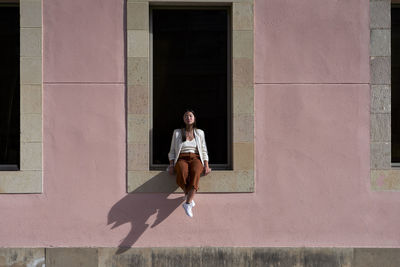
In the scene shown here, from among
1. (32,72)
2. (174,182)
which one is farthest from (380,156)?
(32,72)

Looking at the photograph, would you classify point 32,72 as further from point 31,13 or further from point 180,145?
point 180,145

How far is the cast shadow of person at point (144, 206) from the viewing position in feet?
20.1

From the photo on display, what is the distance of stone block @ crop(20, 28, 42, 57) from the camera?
6105 mm


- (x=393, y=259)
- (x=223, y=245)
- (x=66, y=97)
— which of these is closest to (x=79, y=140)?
(x=66, y=97)

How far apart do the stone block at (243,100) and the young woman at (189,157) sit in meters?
0.63

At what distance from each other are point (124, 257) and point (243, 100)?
2.83 m

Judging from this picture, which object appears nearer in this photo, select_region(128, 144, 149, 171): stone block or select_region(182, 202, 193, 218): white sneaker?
select_region(182, 202, 193, 218): white sneaker

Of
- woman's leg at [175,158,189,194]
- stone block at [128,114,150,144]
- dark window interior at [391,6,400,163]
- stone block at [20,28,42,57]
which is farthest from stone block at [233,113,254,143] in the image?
stone block at [20,28,42,57]

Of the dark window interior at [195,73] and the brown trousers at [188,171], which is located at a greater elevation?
the dark window interior at [195,73]

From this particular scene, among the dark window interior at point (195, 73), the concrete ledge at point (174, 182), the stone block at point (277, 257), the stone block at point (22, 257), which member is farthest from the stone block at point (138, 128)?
the stone block at point (277, 257)

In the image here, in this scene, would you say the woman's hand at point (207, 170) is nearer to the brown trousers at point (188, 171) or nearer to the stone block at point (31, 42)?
the brown trousers at point (188, 171)

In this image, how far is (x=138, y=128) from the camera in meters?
6.15

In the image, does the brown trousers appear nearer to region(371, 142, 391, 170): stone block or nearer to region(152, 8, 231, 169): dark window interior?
region(152, 8, 231, 169): dark window interior

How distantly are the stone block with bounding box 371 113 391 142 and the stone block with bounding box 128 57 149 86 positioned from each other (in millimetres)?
3353
